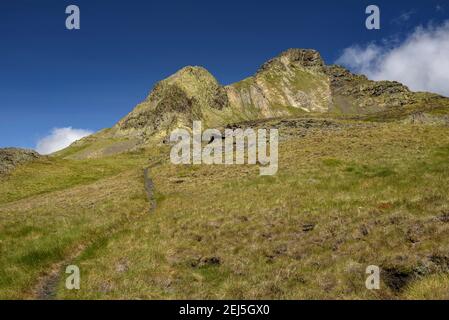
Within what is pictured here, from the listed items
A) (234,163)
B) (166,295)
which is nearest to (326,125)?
(234,163)

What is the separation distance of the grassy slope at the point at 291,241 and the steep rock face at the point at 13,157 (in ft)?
193

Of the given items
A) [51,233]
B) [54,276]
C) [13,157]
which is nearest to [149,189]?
[51,233]

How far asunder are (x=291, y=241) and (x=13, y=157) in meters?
83.3

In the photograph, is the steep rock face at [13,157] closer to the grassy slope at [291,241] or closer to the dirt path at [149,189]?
the dirt path at [149,189]

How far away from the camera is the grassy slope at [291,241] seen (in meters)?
15.5

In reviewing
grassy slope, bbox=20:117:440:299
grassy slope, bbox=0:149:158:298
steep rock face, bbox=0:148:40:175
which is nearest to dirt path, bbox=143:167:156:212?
grassy slope, bbox=0:149:158:298

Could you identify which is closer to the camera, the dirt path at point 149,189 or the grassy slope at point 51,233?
the grassy slope at point 51,233

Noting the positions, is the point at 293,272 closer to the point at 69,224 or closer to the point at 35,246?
the point at 35,246

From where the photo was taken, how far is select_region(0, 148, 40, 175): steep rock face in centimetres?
8311

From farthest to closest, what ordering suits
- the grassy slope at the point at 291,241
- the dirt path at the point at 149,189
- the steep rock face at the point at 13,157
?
the steep rock face at the point at 13,157 → the dirt path at the point at 149,189 → the grassy slope at the point at 291,241

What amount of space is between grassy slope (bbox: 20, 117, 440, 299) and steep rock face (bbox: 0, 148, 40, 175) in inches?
2319

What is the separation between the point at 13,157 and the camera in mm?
89062

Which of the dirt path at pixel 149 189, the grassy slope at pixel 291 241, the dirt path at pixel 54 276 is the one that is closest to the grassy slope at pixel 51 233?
the dirt path at pixel 54 276

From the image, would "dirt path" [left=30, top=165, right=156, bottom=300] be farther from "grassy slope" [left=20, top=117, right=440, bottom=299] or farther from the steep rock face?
the steep rock face
